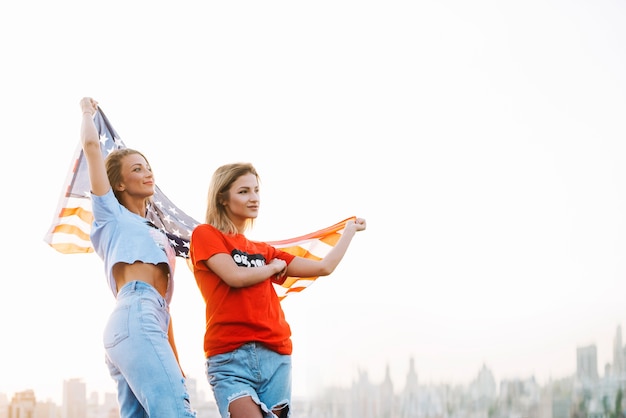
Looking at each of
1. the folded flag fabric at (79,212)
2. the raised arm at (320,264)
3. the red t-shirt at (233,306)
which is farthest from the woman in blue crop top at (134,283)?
the raised arm at (320,264)

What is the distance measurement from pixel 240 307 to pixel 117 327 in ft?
1.52

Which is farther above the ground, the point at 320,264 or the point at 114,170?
the point at 114,170

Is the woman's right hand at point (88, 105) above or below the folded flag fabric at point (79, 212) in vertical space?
above

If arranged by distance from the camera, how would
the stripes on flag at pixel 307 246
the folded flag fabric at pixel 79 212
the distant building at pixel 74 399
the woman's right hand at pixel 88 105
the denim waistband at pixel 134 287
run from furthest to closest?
the distant building at pixel 74 399 → the stripes on flag at pixel 307 246 → the folded flag fabric at pixel 79 212 → the woman's right hand at pixel 88 105 → the denim waistband at pixel 134 287

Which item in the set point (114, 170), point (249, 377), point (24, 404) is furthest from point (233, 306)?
point (24, 404)

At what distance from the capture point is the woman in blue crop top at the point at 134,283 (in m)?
2.73

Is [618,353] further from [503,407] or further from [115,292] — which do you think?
[115,292]

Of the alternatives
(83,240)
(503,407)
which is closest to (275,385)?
(83,240)

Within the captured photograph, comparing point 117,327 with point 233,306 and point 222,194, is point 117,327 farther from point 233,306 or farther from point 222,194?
point 222,194

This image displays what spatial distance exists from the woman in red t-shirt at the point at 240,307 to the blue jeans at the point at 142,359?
22cm

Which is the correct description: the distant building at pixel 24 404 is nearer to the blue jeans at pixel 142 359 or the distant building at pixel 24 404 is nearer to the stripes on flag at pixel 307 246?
the stripes on flag at pixel 307 246

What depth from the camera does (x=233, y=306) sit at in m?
3.04

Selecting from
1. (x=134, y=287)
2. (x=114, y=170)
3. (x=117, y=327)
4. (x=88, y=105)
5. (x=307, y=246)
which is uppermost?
(x=88, y=105)

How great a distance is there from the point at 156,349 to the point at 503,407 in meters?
14.5
